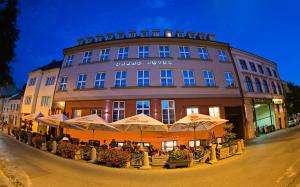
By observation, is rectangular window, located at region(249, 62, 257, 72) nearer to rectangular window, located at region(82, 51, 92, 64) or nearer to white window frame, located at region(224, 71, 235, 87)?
white window frame, located at region(224, 71, 235, 87)

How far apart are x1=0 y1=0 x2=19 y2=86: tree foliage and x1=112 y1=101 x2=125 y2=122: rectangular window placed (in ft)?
41.1

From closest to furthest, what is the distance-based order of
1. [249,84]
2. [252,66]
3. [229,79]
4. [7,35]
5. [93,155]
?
[7,35], [93,155], [229,79], [249,84], [252,66]

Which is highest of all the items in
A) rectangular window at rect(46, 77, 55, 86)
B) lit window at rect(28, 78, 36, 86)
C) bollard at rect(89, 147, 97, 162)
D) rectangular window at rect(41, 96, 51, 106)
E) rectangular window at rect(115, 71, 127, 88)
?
lit window at rect(28, 78, 36, 86)

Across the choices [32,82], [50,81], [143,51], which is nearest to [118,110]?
[143,51]

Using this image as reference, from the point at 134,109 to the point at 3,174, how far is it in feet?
44.6

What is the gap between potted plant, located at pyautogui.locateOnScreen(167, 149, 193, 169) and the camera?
11.7 meters

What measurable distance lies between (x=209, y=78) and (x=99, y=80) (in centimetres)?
1401

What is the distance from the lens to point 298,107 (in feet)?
120

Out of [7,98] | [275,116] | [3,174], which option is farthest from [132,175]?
[7,98]

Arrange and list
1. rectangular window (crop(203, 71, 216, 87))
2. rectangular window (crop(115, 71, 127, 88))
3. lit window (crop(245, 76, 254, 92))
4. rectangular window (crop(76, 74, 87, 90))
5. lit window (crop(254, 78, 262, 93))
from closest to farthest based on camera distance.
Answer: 1. rectangular window (crop(115, 71, 127, 88))
2. rectangular window (crop(203, 71, 216, 87))
3. rectangular window (crop(76, 74, 87, 90))
4. lit window (crop(245, 76, 254, 92))
5. lit window (crop(254, 78, 262, 93))

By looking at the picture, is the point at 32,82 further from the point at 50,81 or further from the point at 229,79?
the point at 229,79

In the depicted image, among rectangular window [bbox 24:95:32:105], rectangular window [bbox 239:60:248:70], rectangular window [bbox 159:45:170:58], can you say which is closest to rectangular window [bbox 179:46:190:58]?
rectangular window [bbox 159:45:170:58]

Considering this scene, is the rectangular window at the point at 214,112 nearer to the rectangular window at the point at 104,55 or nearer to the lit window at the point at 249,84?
the lit window at the point at 249,84

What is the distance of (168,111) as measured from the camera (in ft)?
68.5
